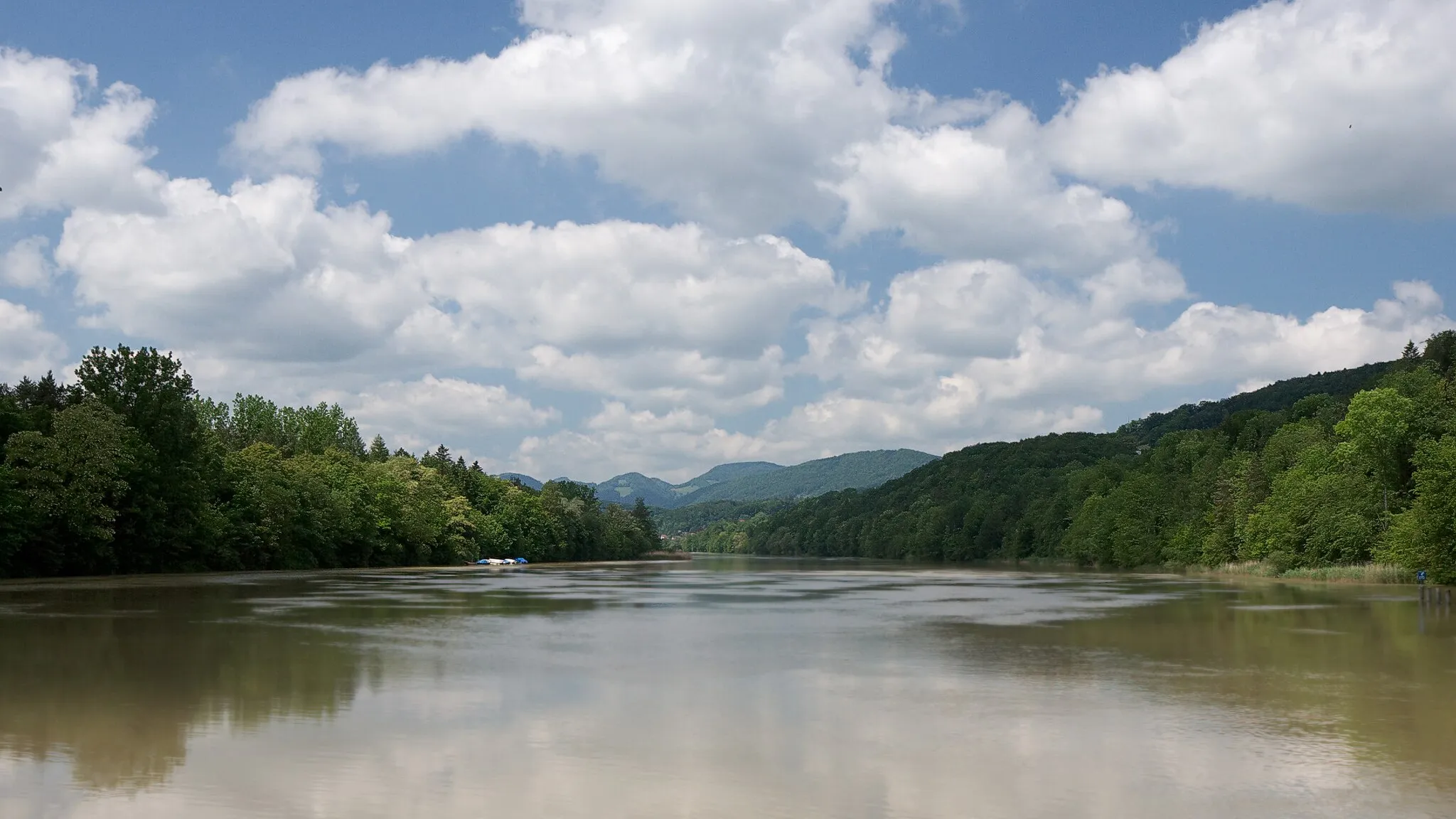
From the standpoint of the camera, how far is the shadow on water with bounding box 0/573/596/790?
14016 millimetres

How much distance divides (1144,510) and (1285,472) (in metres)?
26.2

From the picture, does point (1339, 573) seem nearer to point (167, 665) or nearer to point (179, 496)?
point (167, 665)

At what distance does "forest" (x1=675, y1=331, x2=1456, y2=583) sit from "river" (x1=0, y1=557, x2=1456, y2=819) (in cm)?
3010

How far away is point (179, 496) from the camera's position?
6450 centimetres

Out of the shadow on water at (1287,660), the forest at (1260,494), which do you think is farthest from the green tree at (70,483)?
the forest at (1260,494)

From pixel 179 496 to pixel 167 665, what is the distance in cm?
4772

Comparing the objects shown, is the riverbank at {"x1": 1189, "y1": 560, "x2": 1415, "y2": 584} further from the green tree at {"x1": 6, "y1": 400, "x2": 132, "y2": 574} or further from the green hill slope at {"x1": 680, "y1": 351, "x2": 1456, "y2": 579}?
the green tree at {"x1": 6, "y1": 400, "x2": 132, "y2": 574}

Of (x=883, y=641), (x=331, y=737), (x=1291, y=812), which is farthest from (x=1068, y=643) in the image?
(x=331, y=737)

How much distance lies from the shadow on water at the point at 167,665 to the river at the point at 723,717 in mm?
102

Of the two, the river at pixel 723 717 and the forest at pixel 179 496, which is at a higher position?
the forest at pixel 179 496

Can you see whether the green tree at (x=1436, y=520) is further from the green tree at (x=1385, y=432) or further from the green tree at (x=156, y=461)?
the green tree at (x=156, y=461)

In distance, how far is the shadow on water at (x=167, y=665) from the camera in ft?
46.0

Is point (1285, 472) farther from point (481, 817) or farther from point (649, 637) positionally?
point (481, 817)

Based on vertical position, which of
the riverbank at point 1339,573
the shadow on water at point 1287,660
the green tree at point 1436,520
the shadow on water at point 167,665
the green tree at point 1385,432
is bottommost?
the riverbank at point 1339,573
